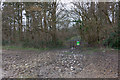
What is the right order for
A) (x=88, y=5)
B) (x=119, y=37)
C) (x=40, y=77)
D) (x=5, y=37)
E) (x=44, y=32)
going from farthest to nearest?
(x=5, y=37) → (x=44, y=32) → (x=88, y=5) → (x=119, y=37) → (x=40, y=77)

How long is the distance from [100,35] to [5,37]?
9098 millimetres

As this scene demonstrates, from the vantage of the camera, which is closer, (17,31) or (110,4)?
(110,4)

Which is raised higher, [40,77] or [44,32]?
[44,32]

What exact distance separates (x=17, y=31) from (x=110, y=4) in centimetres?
852

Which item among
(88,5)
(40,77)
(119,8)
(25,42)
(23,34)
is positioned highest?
(88,5)

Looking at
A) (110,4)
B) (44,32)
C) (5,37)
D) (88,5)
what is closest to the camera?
(110,4)

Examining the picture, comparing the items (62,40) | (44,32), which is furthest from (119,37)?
(44,32)

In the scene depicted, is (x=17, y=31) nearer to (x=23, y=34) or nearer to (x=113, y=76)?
(x=23, y=34)

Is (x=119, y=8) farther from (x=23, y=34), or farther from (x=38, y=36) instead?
(x=23, y=34)

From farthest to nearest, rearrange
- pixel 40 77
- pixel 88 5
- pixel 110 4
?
pixel 88 5 → pixel 110 4 → pixel 40 77

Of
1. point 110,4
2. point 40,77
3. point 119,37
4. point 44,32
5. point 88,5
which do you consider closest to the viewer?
point 40,77

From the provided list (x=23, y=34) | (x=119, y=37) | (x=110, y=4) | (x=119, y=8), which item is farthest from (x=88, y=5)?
(x=23, y=34)

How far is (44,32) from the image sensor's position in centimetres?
1122

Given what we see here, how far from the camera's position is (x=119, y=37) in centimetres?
861
